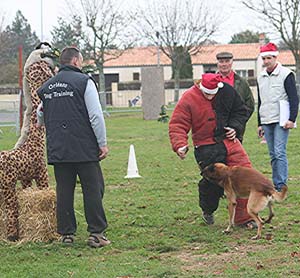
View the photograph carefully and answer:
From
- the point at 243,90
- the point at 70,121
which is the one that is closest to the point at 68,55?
the point at 70,121

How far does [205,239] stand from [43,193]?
69.5 inches

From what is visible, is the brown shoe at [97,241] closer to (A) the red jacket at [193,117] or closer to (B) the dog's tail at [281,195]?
(A) the red jacket at [193,117]

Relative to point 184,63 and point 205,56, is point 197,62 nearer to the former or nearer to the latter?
point 205,56

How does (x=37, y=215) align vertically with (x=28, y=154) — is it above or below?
below

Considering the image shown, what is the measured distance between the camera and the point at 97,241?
7.00 m

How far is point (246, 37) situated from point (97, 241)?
76834 millimetres

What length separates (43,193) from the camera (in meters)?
7.37

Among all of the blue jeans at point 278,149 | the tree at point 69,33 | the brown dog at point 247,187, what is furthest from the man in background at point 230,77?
the tree at point 69,33

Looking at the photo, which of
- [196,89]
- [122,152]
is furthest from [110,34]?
[196,89]

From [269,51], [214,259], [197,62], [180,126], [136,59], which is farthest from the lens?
[136,59]

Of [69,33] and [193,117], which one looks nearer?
[193,117]

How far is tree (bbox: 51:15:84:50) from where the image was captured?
49594 millimetres

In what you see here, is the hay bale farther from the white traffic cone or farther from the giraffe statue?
the white traffic cone

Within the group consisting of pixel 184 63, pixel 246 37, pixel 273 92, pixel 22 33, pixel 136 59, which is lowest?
pixel 273 92
